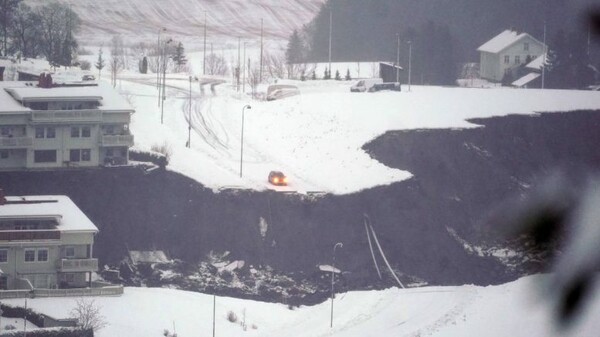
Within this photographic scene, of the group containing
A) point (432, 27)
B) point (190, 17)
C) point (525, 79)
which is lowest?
point (525, 79)

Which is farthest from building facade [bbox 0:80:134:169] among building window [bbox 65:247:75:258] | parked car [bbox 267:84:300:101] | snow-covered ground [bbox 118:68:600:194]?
parked car [bbox 267:84:300:101]

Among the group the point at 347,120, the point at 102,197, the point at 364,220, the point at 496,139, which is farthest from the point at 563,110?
the point at 102,197

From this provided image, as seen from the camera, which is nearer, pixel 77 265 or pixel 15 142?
pixel 77 265

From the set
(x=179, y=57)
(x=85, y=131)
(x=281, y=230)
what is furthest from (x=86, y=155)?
(x=179, y=57)

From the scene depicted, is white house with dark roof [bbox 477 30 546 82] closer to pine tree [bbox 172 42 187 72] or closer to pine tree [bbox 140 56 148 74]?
pine tree [bbox 172 42 187 72]

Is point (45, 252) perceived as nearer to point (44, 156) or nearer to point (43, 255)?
point (43, 255)

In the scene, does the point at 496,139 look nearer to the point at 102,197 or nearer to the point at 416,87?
the point at 416,87

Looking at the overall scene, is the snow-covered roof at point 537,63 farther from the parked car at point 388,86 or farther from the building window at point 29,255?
the building window at point 29,255
